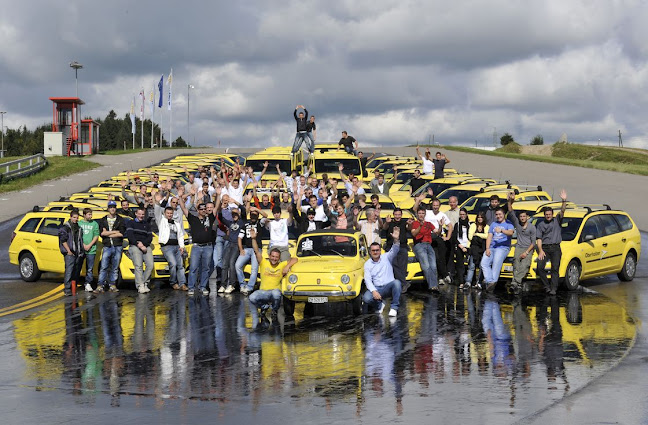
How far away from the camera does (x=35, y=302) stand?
18000 millimetres

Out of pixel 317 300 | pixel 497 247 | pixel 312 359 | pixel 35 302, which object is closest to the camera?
pixel 312 359

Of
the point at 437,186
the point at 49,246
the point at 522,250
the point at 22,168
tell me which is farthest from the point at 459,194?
the point at 22,168

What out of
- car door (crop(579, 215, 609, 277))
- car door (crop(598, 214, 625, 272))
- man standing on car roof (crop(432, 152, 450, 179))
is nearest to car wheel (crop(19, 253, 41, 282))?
car door (crop(579, 215, 609, 277))

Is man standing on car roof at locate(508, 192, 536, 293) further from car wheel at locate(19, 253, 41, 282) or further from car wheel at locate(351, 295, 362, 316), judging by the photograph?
car wheel at locate(19, 253, 41, 282)

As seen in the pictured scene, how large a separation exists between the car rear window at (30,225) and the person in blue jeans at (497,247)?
9.97 m

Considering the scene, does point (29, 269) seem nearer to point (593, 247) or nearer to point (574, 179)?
point (593, 247)

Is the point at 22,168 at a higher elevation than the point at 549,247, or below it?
higher

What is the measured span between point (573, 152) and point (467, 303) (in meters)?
74.8

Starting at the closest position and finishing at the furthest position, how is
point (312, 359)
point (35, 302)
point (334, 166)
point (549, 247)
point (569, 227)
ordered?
point (312, 359), point (35, 302), point (549, 247), point (569, 227), point (334, 166)

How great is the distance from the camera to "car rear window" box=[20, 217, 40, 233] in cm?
2147

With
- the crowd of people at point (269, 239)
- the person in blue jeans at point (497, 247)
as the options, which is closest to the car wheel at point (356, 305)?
the crowd of people at point (269, 239)

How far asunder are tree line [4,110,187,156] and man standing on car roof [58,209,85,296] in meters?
133

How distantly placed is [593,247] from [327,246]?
244 inches

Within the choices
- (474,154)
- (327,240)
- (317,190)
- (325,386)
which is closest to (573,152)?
(474,154)
